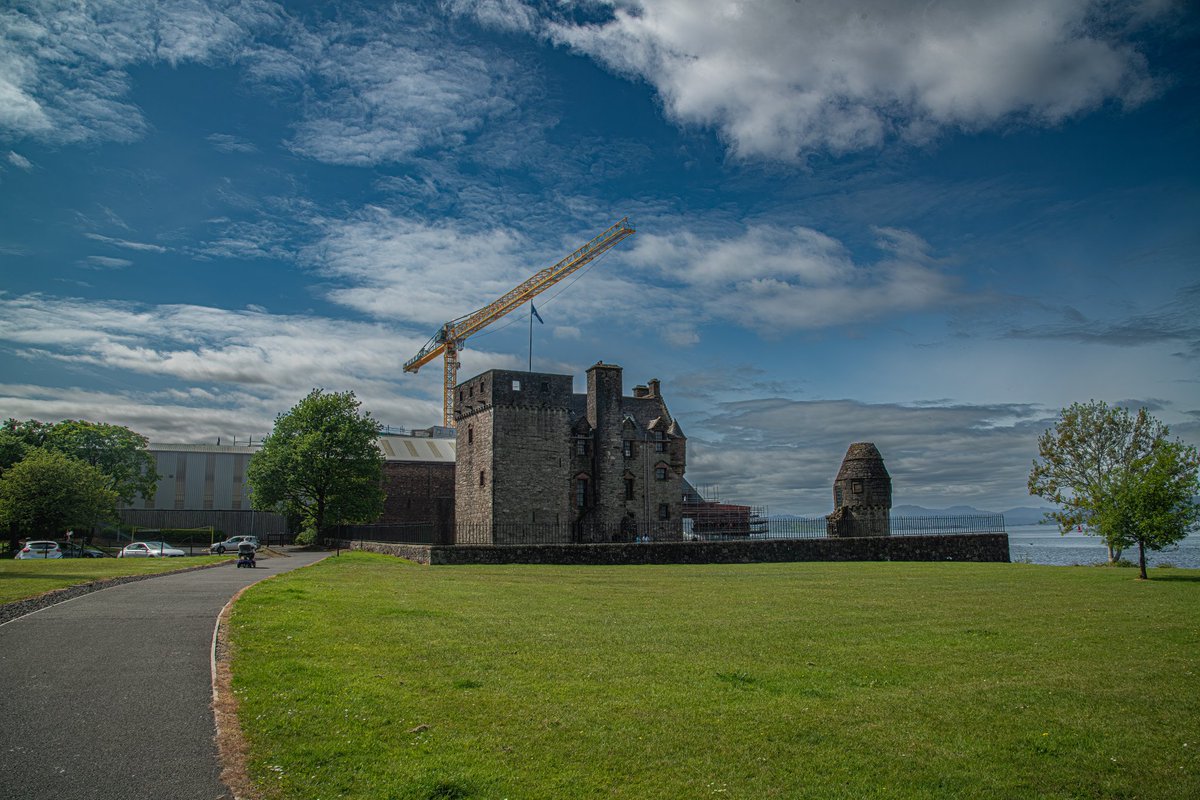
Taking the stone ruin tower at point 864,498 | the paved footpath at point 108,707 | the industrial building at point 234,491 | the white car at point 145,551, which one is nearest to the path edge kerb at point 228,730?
the paved footpath at point 108,707

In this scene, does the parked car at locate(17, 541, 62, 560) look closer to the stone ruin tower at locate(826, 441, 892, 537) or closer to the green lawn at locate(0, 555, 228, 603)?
the green lawn at locate(0, 555, 228, 603)

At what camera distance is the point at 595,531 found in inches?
2008

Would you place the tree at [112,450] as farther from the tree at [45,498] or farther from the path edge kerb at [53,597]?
the path edge kerb at [53,597]

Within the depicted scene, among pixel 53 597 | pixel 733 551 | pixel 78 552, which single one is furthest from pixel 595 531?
pixel 53 597

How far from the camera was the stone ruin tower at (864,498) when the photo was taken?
46.5 meters

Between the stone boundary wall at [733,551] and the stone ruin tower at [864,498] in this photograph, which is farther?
the stone ruin tower at [864,498]

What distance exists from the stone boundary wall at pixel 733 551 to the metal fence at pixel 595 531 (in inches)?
37.5

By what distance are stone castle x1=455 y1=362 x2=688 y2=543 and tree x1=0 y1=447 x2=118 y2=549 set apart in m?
20.4

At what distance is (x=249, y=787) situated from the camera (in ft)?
20.9

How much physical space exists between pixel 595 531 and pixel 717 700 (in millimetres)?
42734

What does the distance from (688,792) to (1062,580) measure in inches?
885

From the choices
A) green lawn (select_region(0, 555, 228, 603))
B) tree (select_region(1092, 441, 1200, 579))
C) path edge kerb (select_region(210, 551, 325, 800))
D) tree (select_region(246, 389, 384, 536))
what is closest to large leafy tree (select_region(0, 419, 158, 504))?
tree (select_region(246, 389, 384, 536))

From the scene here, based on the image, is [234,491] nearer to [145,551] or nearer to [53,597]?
[145,551]

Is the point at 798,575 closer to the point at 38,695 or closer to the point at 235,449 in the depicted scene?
the point at 38,695
